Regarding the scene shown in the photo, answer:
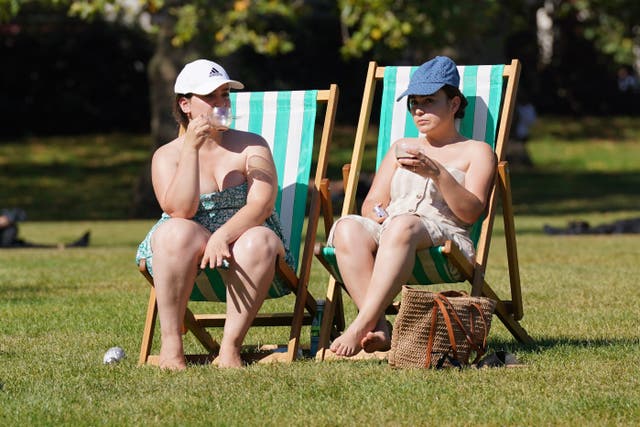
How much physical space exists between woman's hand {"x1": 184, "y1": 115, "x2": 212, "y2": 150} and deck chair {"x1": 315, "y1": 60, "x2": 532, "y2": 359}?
0.63 m

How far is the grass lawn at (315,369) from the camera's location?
14.3 ft

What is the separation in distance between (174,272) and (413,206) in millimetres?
1028

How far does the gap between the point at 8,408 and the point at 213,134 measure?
62.6 inches

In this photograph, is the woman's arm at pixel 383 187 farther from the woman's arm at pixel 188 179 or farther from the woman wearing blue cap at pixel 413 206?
the woman's arm at pixel 188 179

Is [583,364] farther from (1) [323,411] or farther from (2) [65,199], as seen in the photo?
(2) [65,199]

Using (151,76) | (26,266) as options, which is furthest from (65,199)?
(26,266)

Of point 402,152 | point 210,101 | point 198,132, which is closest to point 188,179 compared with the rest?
point 198,132

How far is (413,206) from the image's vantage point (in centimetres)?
566

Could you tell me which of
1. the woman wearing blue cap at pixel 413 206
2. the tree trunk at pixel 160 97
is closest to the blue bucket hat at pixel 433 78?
the woman wearing blue cap at pixel 413 206

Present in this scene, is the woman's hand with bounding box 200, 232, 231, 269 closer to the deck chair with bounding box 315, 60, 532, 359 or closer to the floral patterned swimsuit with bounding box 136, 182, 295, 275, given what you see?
the floral patterned swimsuit with bounding box 136, 182, 295, 275

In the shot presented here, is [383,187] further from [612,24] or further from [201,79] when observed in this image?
[612,24]

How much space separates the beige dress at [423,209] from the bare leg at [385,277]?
124 mm

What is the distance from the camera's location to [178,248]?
5.29 m

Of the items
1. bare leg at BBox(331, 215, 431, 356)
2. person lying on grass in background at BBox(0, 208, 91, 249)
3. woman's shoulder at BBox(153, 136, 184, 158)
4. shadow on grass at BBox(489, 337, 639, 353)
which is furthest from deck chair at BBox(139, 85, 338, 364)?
person lying on grass in background at BBox(0, 208, 91, 249)
